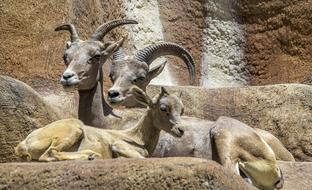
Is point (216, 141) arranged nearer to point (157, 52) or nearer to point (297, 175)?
point (297, 175)

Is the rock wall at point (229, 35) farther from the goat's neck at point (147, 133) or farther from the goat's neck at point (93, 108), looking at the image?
the goat's neck at point (147, 133)

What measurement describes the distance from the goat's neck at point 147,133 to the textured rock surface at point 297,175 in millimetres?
1381

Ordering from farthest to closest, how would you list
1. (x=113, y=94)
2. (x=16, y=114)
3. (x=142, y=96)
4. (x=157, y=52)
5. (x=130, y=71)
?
(x=157, y=52)
(x=130, y=71)
(x=113, y=94)
(x=16, y=114)
(x=142, y=96)

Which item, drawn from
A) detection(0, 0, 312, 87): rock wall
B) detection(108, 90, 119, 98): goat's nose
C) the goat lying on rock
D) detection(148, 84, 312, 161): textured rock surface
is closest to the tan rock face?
detection(0, 0, 312, 87): rock wall

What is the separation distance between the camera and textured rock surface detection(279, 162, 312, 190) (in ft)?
31.4

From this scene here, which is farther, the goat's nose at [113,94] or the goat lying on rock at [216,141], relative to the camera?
the goat's nose at [113,94]

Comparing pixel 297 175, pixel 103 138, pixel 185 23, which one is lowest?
pixel 297 175

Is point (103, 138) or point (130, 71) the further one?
point (130, 71)

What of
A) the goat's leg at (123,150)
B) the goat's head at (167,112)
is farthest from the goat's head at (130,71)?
the goat's leg at (123,150)

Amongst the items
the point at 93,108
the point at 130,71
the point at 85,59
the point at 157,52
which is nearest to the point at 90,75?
the point at 85,59

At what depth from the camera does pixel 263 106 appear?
1213 cm

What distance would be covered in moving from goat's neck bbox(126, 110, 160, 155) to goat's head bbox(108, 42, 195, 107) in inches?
52.2

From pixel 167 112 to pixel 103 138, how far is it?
24.7 inches

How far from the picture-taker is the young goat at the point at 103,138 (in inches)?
322
